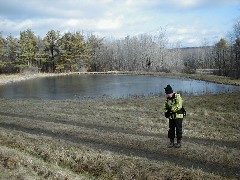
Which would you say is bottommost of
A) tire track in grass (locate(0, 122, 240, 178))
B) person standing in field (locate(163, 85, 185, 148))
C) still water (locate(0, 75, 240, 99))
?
tire track in grass (locate(0, 122, 240, 178))

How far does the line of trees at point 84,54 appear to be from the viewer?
3647 inches

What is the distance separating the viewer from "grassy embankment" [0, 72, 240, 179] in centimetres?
1138

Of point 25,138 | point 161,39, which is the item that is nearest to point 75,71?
point 161,39

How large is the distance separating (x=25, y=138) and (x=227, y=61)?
94.6m

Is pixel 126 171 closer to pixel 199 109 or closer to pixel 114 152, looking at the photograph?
pixel 114 152

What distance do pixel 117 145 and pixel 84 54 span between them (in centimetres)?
8813

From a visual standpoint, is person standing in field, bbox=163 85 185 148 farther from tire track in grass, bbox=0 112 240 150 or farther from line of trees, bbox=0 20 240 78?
line of trees, bbox=0 20 240 78

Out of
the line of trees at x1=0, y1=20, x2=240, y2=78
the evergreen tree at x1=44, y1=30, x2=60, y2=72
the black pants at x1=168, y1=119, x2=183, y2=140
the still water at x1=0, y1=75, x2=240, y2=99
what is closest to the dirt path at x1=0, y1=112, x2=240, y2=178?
the black pants at x1=168, y1=119, x2=183, y2=140

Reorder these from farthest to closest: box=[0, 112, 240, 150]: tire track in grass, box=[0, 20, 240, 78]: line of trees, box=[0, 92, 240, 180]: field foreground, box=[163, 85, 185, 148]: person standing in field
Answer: box=[0, 20, 240, 78]: line of trees < box=[0, 112, 240, 150]: tire track in grass < box=[163, 85, 185, 148]: person standing in field < box=[0, 92, 240, 180]: field foreground

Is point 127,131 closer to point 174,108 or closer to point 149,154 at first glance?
point 149,154

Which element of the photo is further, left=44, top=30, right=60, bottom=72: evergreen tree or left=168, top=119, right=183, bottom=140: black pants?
left=44, top=30, right=60, bottom=72: evergreen tree

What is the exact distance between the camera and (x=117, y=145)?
15117 millimetres

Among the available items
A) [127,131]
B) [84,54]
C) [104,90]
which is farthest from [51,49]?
[127,131]

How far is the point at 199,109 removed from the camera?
24.3 metres
